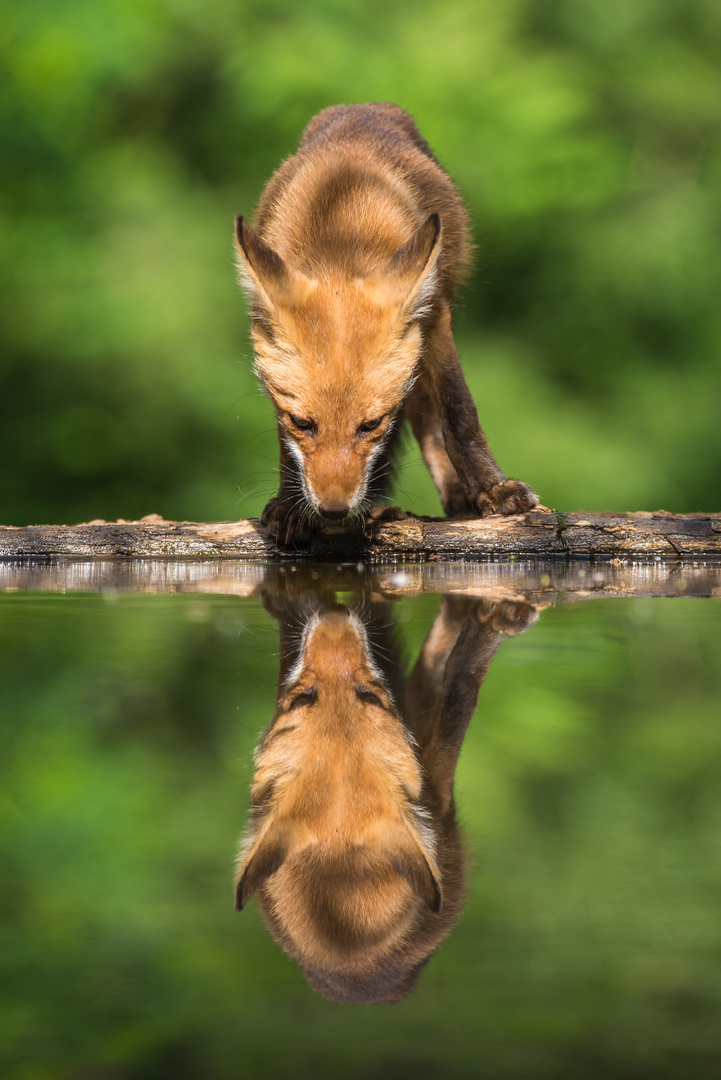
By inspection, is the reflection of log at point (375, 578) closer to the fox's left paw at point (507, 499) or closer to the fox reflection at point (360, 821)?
the fox's left paw at point (507, 499)

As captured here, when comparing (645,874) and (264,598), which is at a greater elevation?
(264,598)

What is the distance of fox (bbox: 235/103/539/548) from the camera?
2.90 m

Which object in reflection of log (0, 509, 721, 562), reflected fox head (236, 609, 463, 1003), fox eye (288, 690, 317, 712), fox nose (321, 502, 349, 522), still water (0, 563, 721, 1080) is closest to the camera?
still water (0, 563, 721, 1080)

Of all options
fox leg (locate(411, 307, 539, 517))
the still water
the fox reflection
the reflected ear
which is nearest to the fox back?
fox leg (locate(411, 307, 539, 517))

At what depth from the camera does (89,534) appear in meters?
3.46

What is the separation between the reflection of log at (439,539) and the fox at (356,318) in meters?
0.11

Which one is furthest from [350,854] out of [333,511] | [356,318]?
[356,318]

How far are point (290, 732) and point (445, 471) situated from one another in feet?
9.12

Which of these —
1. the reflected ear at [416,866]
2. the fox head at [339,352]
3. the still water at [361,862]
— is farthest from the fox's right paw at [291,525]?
the reflected ear at [416,866]

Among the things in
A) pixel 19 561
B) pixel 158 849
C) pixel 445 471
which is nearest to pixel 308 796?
pixel 158 849

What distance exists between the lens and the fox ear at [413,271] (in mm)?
2922

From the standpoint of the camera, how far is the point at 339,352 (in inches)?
114

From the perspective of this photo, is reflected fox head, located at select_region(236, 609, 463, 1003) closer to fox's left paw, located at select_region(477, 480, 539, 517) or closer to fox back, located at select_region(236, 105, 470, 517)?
fox back, located at select_region(236, 105, 470, 517)

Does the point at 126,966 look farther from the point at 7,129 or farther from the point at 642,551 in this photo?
the point at 7,129
